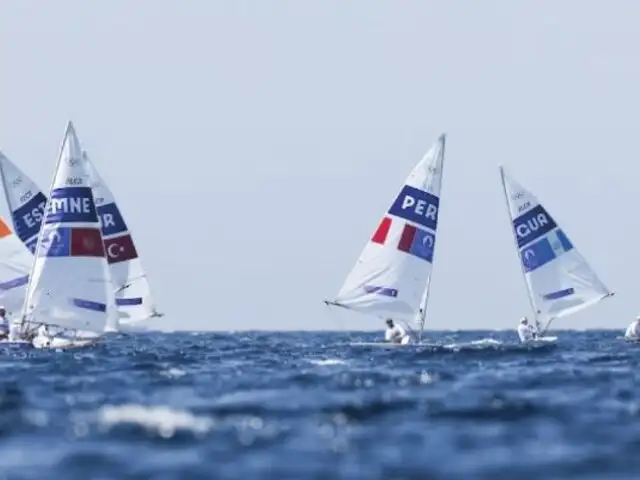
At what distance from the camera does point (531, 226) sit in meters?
75.4

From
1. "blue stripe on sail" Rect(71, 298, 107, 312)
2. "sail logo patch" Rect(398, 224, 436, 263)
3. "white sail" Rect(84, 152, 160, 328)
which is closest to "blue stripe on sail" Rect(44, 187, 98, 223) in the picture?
"blue stripe on sail" Rect(71, 298, 107, 312)

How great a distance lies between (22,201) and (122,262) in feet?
22.2

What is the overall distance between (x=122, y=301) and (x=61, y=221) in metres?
18.2

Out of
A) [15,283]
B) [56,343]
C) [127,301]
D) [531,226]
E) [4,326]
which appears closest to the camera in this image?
[56,343]

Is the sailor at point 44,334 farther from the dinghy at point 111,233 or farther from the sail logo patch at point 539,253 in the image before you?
the sail logo patch at point 539,253

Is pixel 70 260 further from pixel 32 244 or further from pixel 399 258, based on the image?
pixel 399 258

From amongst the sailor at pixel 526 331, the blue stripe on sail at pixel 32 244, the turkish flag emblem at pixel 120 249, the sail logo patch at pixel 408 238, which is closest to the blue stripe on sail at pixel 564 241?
the sailor at pixel 526 331

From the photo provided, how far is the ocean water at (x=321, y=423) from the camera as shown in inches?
992

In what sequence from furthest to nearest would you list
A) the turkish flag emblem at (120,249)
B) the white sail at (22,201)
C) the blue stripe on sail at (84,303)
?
1. the turkish flag emblem at (120,249)
2. the white sail at (22,201)
3. the blue stripe on sail at (84,303)

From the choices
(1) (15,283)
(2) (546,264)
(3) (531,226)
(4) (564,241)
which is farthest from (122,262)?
(4) (564,241)

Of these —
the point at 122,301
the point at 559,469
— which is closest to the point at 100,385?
the point at 559,469

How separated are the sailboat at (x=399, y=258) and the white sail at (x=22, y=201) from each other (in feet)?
61.5

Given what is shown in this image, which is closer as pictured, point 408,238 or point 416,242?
point 408,238

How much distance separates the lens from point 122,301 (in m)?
82.5
